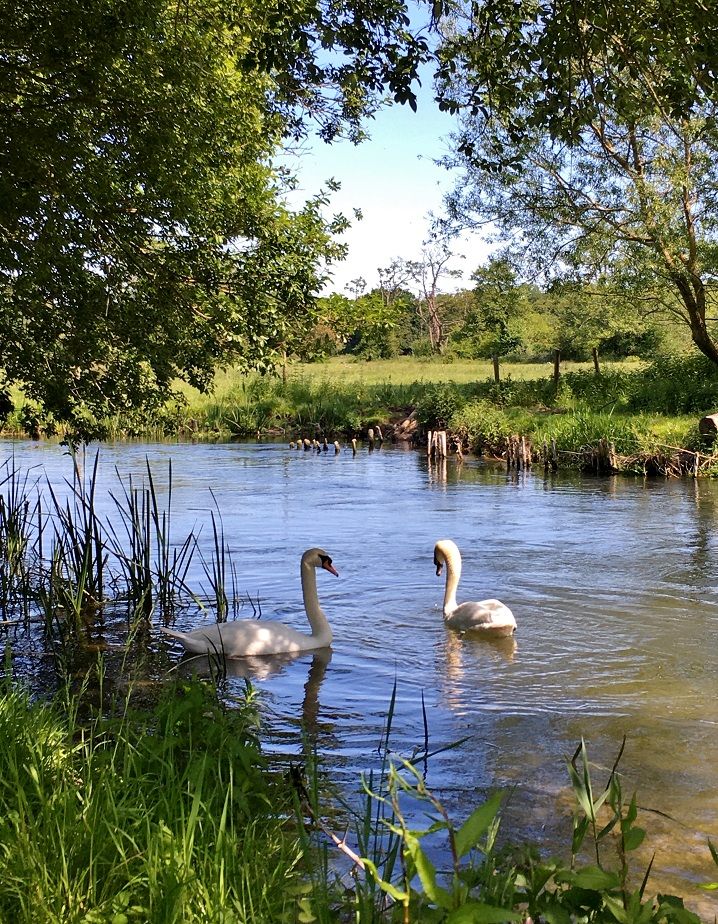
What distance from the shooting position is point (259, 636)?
334 inches

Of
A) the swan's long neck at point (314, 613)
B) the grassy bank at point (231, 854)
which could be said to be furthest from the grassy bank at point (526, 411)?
the grassy bank at point (231, 854)

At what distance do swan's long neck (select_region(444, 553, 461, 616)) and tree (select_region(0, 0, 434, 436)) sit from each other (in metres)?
2.72

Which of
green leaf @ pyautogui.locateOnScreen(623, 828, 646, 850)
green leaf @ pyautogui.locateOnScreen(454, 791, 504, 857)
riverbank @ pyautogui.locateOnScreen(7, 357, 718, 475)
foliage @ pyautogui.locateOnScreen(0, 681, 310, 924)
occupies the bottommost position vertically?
foliage @ pyautogui.locateOnScreen(0, 681, 310, 924)

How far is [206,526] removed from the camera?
16.4 metres

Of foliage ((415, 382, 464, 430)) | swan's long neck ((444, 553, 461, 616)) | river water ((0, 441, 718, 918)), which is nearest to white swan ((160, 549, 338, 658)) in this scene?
river water ((0, 441, 718, 918))

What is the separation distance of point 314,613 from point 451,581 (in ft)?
6.03

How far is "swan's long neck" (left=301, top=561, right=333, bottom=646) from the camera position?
356 inches

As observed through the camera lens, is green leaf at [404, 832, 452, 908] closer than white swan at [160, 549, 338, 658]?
Yes

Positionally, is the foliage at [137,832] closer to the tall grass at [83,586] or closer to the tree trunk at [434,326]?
the tall grass at [83,586]

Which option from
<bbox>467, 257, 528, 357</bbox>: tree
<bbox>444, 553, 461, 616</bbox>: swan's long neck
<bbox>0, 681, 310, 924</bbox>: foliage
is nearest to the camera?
<bbox>0, 681, 310, 924</bbox>: foliage

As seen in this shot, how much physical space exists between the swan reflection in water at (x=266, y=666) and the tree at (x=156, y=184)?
3.01 m

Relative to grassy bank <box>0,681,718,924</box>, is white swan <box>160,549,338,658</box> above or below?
below

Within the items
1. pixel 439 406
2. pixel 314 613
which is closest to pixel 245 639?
pixel 314 613

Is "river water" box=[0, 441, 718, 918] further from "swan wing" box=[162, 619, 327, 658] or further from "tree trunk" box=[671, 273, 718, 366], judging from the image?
"tree trunk" box=[671, 273, 718, 366]
